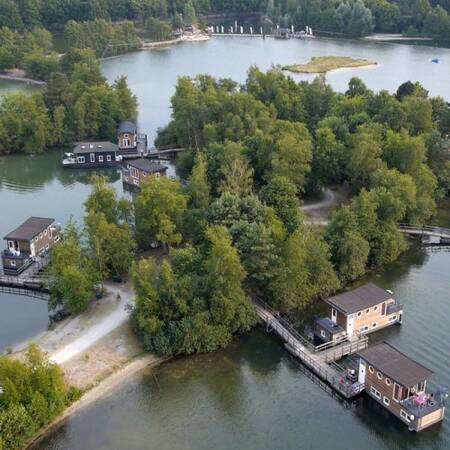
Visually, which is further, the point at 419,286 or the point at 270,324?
the point at 419,286

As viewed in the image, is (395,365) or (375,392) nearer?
(395,365)

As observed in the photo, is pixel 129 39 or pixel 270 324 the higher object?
pixel 129 39

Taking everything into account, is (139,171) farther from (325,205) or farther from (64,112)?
(325,205)

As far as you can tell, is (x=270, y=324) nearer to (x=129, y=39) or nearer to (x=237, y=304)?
(x=237, y=304)

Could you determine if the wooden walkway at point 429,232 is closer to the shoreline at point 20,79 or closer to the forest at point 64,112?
the forest at point 64,112

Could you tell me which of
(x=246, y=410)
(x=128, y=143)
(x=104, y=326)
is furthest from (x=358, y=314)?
(x=128, y=143)

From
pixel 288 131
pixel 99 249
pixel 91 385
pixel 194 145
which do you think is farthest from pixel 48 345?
pixel 194 145

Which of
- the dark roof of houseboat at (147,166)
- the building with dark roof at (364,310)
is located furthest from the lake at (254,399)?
the dark roof of houseboat at (147,166)
